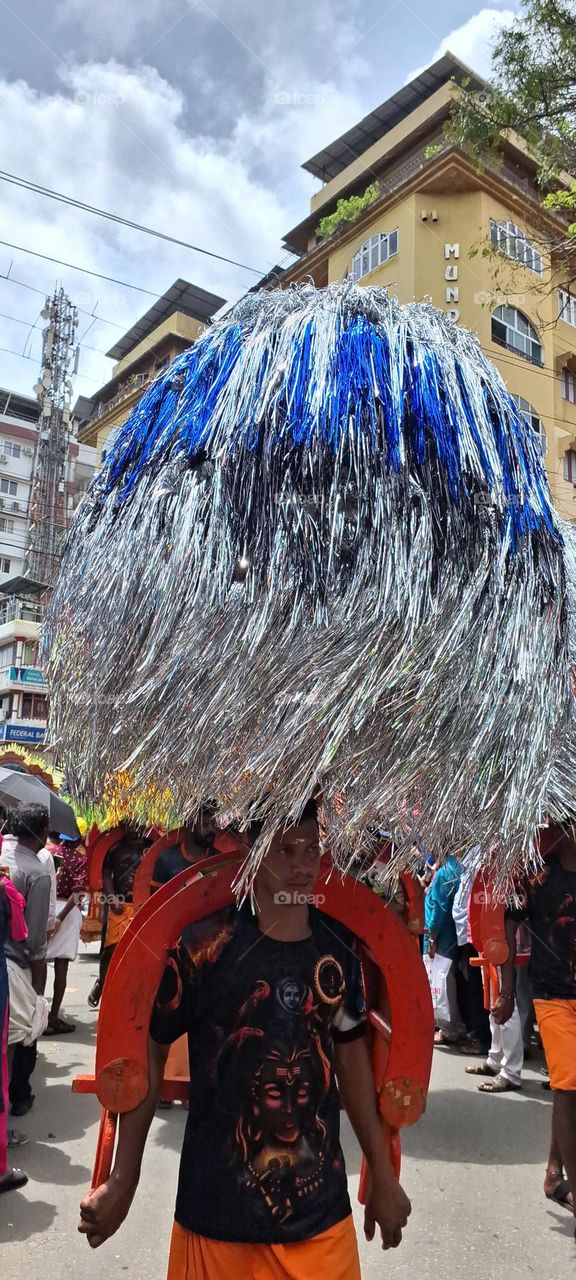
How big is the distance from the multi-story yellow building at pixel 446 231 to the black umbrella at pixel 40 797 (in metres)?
11.8

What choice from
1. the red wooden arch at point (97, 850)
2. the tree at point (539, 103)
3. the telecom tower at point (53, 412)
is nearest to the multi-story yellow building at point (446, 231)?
the telecom tower at point (53, 412)

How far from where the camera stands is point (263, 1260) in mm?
1950

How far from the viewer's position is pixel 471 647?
194 centimetres

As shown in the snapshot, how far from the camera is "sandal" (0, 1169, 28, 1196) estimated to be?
3.97 meters

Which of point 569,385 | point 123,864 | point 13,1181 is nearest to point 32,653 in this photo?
point 13,1181

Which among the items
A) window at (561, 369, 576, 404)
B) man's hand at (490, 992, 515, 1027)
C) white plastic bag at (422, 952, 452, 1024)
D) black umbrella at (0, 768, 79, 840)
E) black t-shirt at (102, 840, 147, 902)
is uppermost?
window at (561, 369, 576, 404)

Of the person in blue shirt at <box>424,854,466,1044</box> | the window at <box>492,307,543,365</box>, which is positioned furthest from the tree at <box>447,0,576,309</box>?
the window at <box>492,307,543,365</box>

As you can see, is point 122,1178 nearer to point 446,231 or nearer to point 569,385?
point 446,231

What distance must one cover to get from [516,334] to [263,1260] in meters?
19.7

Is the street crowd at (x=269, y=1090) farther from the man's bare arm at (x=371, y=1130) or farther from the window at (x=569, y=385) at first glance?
the window at (x=569, y=385)

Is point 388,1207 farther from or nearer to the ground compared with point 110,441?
nearer to the ground

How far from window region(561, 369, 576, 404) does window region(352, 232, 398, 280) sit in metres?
4.99

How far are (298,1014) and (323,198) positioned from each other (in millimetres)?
23001

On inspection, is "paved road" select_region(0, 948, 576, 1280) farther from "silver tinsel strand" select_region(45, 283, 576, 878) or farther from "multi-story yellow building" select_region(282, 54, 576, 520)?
"multi-story yellow building" select_region(282, 54, 576, 520)
